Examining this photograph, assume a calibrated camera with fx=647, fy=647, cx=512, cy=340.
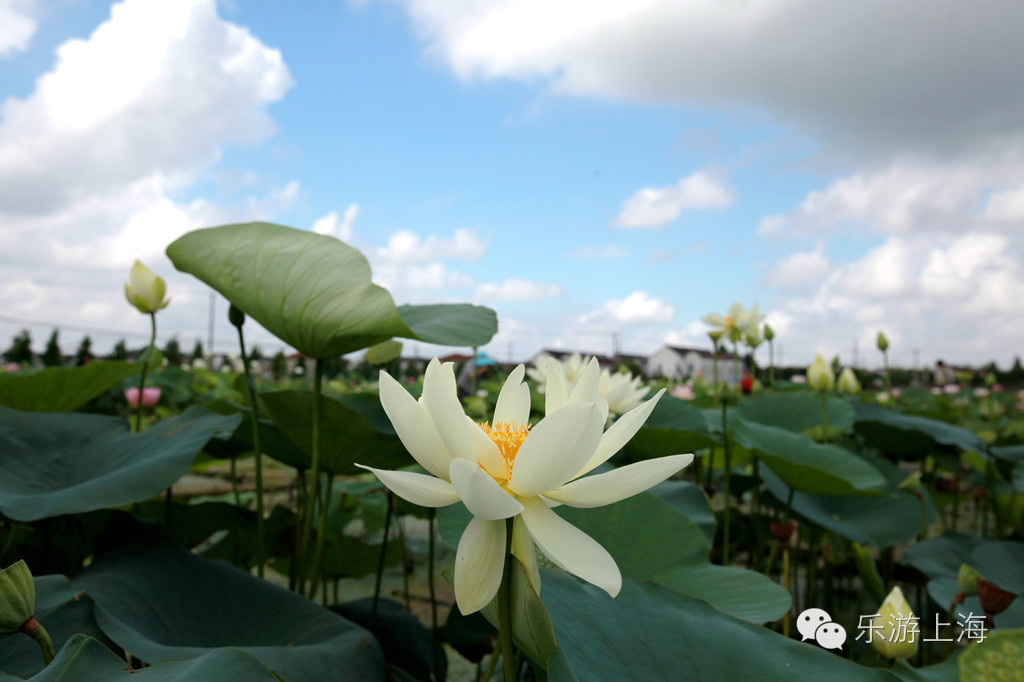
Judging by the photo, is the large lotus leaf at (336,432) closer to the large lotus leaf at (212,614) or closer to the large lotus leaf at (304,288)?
the large lotus leaf at (304,288)

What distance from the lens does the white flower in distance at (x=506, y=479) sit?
1.28 ft

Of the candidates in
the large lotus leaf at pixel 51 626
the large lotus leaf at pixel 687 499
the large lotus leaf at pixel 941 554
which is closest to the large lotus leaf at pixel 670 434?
the large lotus leaf at pixel 687 499

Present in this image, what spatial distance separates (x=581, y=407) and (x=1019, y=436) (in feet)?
8.89

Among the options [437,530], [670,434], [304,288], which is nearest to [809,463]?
[670,434]

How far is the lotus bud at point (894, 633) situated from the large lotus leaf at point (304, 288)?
22.2 inches

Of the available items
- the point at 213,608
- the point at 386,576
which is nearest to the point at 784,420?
the point at 386,576

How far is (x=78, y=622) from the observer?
2.19 feet

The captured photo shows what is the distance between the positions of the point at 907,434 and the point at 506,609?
190 cm

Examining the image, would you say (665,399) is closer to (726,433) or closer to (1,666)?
(726,433)

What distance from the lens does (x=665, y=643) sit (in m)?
0.53

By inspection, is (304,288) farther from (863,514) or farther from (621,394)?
(863,514)

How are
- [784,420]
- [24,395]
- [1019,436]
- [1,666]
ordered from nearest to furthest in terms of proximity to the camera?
[1,666], [24,395], [784,420], [1019,436]

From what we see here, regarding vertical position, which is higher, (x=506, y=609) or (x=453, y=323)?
(x=453, y=323)

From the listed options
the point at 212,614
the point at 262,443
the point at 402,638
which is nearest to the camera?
the point at 212,614
